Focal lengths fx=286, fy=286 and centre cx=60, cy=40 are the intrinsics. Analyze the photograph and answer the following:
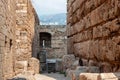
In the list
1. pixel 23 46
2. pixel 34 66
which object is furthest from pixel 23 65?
pixel 34 66

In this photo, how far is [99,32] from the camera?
5.25 meters

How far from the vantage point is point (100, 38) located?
519cm

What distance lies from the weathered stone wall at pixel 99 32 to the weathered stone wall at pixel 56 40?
1605 centimetres

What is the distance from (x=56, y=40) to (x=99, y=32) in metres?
18.9

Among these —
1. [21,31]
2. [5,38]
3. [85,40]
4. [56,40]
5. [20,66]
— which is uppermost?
[56,40]

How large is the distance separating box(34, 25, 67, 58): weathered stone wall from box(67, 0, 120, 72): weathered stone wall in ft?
52.7

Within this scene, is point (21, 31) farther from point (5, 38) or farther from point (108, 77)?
point (108, 77)

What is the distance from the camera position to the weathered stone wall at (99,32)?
440 centimetres

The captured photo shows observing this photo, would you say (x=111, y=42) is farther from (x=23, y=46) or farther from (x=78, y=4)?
(x=23, y=46)

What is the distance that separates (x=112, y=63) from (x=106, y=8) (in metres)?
0.94

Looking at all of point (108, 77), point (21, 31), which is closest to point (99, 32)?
point (108, 77)

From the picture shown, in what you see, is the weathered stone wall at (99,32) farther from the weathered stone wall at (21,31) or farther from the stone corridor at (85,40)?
the weathered stone wall at (21,31)

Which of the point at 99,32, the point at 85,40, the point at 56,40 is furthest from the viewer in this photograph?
the point at 56,40

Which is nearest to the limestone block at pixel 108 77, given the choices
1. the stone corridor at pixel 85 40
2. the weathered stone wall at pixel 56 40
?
the stone corridor at pixel 85 40
